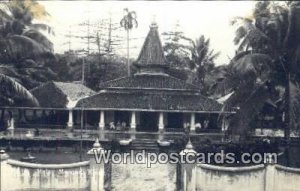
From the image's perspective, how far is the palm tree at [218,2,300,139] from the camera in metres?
18.4

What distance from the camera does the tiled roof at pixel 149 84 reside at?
108 feet

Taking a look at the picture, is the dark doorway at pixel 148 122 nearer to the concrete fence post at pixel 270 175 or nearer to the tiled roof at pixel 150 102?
the tiled roof at pixel 150 102

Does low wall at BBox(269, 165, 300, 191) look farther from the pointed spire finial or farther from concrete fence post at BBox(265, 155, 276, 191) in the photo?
the pointed spire finial

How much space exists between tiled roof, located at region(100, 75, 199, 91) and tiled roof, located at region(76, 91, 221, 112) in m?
0.46

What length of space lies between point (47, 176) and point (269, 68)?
10.6 meters

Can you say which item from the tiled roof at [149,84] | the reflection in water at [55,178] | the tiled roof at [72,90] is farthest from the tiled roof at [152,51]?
the reflection in water at [55,178]

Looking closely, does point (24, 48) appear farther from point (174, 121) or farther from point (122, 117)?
point (174, 121)

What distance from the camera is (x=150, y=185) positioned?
54.6ft

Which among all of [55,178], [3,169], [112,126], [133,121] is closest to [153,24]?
[133,121]

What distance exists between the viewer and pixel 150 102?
3194 cm

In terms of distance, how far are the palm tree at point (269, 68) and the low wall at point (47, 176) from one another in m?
8.01

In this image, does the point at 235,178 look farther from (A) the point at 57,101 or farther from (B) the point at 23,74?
(B) the point at 23,74

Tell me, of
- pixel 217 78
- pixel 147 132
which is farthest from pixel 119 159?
pixel 217 78

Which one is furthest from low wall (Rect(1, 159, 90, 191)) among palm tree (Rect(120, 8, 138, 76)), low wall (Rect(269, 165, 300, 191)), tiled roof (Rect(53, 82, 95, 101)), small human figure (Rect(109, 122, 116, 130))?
palm tree (Rect(120, 8, 138, 76))
